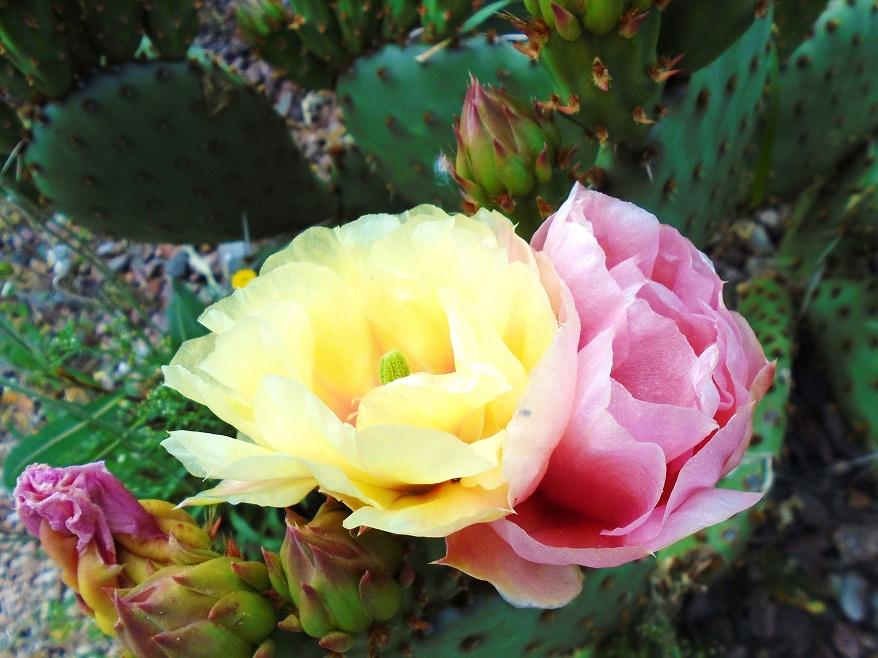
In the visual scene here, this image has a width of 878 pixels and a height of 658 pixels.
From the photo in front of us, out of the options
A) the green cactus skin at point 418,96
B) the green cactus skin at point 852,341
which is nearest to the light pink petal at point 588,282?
the green cactus skin at point 418,96

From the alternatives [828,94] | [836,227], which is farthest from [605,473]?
[836,227]

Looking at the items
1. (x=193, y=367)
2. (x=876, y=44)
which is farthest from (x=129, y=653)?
(x=876, y=44)

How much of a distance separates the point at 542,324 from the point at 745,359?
11 cm

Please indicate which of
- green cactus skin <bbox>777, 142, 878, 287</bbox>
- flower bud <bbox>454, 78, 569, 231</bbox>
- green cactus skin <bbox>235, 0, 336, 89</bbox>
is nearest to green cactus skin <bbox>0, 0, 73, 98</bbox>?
green cactus skin <bbox>235, 0, 336, 89</bbox>

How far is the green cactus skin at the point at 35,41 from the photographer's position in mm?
882

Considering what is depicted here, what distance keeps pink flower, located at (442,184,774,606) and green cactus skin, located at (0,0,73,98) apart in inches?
30.6

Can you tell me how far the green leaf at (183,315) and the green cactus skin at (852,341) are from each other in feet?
3.11

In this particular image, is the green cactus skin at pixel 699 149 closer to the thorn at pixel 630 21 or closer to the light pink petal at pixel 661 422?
the thorn at pixel 630 21

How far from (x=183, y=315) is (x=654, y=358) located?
2.57ft

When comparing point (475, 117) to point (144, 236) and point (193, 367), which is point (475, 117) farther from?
point (144, 236)

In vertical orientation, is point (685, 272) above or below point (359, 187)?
above

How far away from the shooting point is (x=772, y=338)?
1098 millimetres

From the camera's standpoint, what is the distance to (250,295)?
0.40 m

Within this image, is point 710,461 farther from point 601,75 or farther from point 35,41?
point 35,41
